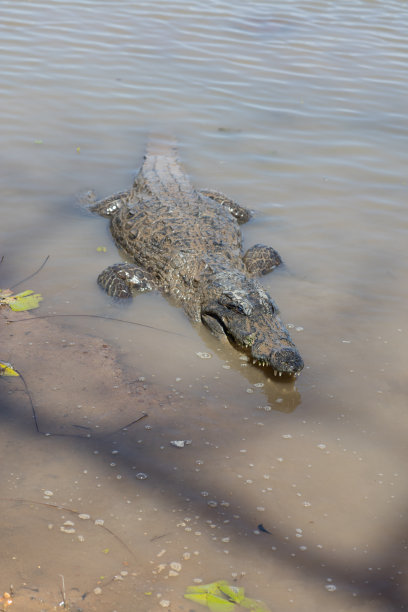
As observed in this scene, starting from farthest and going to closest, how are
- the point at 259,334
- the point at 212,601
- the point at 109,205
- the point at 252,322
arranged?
the point at 109,205, the point at 252,322, the point at 259,334, the point at 212,601

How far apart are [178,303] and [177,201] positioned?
1.55m

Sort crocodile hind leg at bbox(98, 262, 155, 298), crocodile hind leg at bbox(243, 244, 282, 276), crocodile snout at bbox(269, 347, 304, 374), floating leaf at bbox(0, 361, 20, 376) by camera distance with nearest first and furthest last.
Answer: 1. floating leaf at bbox(0, 361, 20, 376)
2. crocodile snout at bbox(269, 347, 304, 374)
3. crocodile hind leg at bbox(98, 262, 155, 298)
4. crocodile hind leg at bbox(243, 244, 282, 276)

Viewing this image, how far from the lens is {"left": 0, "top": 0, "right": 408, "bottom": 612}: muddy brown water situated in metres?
3.35

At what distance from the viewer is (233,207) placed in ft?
24.4

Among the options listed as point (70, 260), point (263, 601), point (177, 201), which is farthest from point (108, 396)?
point (177, 201)

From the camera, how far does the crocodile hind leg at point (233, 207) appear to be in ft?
24.3

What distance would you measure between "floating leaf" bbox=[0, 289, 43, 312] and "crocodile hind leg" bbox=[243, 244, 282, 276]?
2088 millimetres

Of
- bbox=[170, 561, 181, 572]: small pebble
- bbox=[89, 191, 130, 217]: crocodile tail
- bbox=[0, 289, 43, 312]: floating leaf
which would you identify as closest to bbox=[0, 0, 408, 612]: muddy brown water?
bbox=[170, 561, 181, 572]: small pebble

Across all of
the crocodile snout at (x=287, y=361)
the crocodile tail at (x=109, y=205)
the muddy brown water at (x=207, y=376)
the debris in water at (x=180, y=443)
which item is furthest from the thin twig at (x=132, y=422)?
the crocodile tail at (x=109, y=205)

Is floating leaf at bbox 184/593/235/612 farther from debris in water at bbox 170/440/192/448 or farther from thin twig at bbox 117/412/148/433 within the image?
thin twig at bbox 117/412/148/433

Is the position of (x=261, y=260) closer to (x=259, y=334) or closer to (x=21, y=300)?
(x=259, y=334)

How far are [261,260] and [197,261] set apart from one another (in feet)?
2.23

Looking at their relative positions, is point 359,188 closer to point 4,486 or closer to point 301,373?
point 301,373

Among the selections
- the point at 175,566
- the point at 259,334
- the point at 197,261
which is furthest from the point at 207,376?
the point at 175,566
